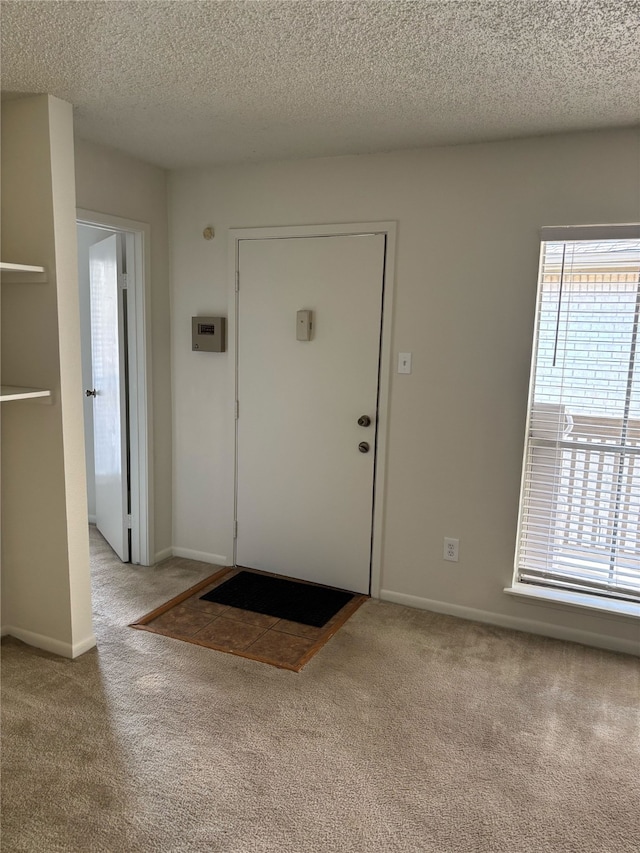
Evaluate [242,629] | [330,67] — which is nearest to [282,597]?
[242,629]

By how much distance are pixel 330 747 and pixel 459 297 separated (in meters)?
2.12

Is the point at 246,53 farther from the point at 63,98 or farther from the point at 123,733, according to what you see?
the point at 123,733

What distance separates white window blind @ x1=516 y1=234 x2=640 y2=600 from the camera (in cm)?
282

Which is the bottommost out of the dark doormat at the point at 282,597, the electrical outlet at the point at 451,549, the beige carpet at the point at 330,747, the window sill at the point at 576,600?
the beige carpet at the point at 330,747

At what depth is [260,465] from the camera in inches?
145

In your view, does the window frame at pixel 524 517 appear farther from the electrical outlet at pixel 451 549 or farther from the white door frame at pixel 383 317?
the white door frame at pixel 383 317

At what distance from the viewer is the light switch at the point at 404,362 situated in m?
3.22

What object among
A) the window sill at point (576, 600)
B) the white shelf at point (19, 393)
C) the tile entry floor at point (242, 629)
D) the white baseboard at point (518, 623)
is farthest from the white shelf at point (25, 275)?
the window sill at point (576, 600)

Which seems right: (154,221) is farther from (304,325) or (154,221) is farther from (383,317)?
(383,317)

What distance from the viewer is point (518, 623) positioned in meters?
3.13

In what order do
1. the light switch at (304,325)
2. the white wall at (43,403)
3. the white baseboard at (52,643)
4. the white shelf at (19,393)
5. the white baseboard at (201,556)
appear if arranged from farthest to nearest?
the white baseboard at (201,556) < the light switch at (304,325) < the white baseboard at (52,643) < the white wall at (43,403) < the white shelf at (19,393)

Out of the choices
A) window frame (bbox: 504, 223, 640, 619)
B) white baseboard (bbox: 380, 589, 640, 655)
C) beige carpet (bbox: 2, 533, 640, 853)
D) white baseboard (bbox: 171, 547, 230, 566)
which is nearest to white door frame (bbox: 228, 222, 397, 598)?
white baseboard (bbox: 380, 589, 640, 655)

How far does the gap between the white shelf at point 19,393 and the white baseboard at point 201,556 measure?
1635mm

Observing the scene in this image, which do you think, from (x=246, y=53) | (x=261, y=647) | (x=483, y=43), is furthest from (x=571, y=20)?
(x=261, y=647)
